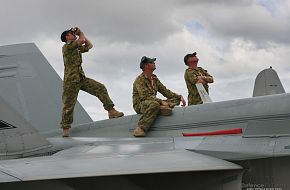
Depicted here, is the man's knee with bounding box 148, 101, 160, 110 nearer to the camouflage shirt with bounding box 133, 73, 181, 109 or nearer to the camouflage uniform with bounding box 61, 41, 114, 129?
the camouflage shirt with bounding box 133, 73, 181, 109

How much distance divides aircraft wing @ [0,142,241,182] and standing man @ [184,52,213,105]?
8.39 feet

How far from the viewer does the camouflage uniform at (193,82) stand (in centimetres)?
791

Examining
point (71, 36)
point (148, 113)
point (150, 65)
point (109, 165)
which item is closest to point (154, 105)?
point (148, 113)

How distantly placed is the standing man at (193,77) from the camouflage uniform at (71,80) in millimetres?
1361

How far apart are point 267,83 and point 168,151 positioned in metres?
4.06

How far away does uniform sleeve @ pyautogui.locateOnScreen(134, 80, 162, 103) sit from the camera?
7219 mm

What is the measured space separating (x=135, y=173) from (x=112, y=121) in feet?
9.94

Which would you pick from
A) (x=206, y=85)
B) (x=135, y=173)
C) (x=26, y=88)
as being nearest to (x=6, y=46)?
(x=26, y=88)

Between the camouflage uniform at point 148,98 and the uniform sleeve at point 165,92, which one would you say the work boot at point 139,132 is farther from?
the uniform sleeve at point 165,92

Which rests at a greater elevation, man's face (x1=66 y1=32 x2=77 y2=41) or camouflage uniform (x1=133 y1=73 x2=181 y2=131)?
man's face (x1=66 y1=32 x2=77 y2=41)

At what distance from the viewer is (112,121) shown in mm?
7418

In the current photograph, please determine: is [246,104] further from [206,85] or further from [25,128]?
[25,128]

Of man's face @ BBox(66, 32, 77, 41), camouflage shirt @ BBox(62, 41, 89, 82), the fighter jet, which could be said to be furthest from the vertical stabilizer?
man's face @ BBox(66, 32, 77, 41)

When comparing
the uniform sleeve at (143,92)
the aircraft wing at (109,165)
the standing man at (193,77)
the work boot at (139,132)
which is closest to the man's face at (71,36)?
the uniform sleeve at (143,92)
